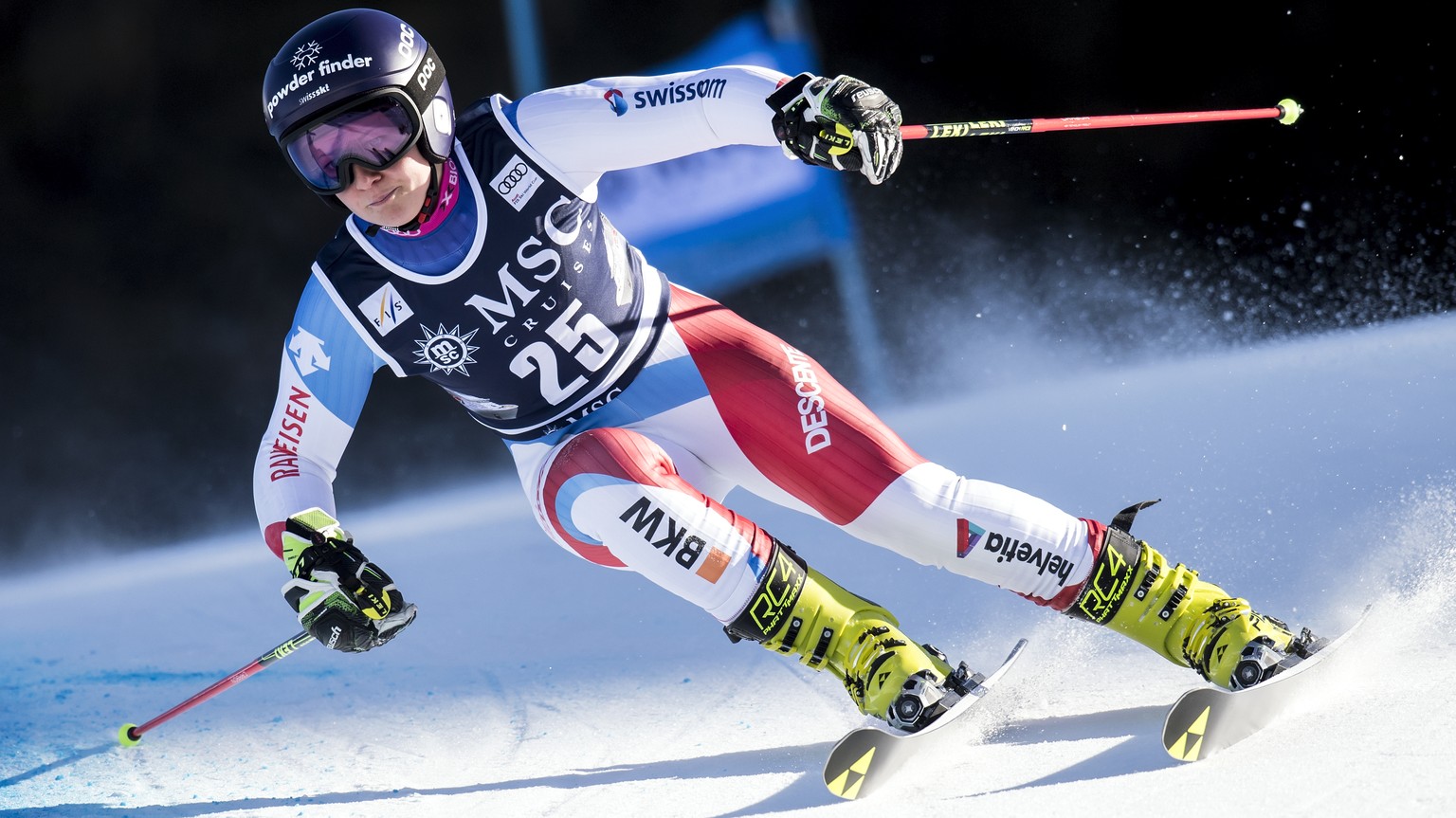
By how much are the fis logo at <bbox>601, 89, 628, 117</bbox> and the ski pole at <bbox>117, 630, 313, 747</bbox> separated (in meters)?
1.15

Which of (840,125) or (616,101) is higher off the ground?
(616,101)

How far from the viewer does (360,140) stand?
223 centimetres

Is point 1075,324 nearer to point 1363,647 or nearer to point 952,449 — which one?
point 952,449

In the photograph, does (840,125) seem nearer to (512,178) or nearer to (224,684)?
(512,178)

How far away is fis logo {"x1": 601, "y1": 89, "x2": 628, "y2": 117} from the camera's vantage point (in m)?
2.35

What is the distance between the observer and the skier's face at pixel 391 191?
224 centimetres

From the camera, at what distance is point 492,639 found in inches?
136

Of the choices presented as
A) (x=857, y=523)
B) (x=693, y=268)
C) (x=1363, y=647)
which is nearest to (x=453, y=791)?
(x=857, y=523)

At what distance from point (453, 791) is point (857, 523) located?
36.0 inches

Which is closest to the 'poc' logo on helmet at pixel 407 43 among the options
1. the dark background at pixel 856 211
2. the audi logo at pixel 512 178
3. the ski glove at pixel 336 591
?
the audi logo at pixel 512 178

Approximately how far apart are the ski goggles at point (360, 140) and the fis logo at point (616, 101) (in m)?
0.34

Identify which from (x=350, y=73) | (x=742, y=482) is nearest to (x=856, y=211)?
(x=742, y=482)

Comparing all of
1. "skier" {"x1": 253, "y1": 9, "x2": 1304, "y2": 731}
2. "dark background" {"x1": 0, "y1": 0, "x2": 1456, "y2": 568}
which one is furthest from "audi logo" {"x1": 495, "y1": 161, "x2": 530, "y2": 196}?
"dark background" {"x1": 0, "y1": 0, "x2": 1456, "y2": 568}

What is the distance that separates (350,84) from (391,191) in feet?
0.62
